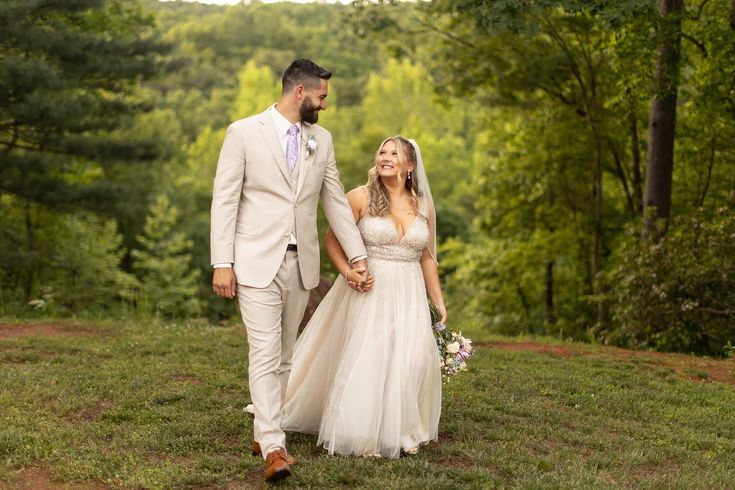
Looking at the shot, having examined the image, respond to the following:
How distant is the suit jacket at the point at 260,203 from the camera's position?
17.5 ft

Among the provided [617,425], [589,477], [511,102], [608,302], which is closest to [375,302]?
[589,477]

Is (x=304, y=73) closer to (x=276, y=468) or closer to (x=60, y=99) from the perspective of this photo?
(x=276, y=468)

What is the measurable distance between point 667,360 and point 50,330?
7700mm

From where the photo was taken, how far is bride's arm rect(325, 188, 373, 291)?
596cm

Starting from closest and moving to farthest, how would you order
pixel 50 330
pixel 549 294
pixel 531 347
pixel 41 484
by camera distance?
pixel 41 484 → pixel 50 330 → pixel 531 347 → pixel 549 294

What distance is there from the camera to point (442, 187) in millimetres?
63969

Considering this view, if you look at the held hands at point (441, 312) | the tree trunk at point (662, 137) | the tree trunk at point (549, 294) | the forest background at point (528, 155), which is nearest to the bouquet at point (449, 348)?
the held hands at point (441, 312)

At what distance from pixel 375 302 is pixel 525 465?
4.78 feet

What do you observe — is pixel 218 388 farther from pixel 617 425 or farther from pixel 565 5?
pixel 565 5

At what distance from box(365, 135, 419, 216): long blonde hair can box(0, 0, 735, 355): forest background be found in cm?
560

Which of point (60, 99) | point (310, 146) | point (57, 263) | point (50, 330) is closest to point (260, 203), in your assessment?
point (310, 146)

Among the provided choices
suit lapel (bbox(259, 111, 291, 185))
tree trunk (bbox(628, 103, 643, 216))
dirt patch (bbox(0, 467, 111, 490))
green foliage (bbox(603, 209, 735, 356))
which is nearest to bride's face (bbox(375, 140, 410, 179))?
suit lapel (bbox(259, 111, 291, 185))

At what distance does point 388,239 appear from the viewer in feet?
20.2

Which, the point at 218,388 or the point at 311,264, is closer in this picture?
the point at 311,264
